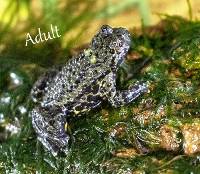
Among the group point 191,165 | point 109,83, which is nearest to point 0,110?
point 109,83

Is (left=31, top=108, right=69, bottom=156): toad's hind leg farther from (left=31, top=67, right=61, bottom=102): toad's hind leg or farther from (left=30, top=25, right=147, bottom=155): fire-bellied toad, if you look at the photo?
(left=31, top=67, right=61, bottom=102): toad's hind leg

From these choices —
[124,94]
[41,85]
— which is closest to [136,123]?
[124,94]

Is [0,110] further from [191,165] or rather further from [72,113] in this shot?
[191,165]

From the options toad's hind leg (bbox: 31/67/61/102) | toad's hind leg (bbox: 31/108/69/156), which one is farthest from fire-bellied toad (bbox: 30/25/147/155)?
toad's hind leg (bbox: 31/67/61/102)

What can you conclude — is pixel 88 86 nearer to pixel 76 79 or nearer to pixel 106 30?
pixel 76 79

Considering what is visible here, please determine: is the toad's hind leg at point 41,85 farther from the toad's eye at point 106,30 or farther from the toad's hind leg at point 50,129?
the toad's eye at point 106,30

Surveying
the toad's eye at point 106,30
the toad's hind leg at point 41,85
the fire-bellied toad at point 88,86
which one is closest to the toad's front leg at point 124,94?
the fire-bellied toad at point 88,86

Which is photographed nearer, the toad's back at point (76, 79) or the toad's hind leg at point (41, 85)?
the toad's back at point (76, 79)
